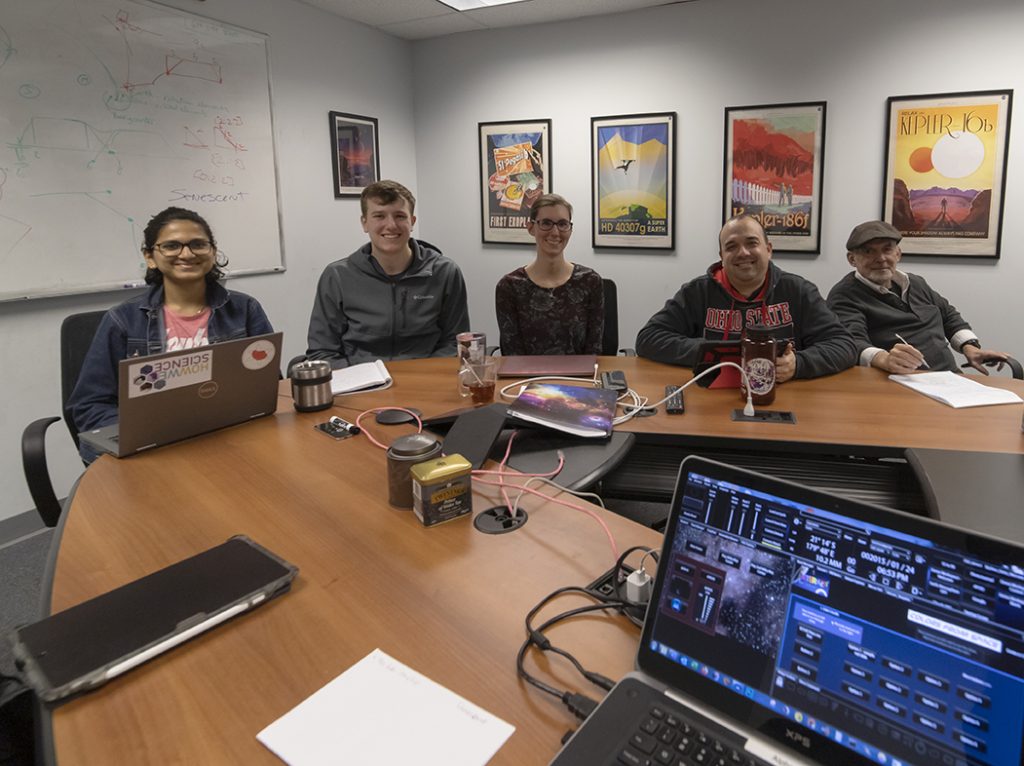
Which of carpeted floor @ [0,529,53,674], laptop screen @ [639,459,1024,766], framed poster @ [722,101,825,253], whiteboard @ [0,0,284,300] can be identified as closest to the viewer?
laptop screen @ [639,459,1024,766]

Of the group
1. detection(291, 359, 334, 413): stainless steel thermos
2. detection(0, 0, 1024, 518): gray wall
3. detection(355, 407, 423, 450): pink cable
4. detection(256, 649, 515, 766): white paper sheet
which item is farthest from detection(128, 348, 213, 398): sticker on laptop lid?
detection(0, 0, 1024, 518): gray wall

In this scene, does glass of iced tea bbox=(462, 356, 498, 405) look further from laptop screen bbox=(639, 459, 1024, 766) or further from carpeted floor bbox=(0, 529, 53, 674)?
carpeted floor bbox=(0, 529, 53, 674)

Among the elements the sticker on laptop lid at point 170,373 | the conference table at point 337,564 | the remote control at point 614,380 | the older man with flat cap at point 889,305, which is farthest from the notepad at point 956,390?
→ the sticker on laptop lid at point 170,373

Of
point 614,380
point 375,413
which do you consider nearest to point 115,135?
point 375,413

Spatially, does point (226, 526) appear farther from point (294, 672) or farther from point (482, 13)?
point (482, 13)

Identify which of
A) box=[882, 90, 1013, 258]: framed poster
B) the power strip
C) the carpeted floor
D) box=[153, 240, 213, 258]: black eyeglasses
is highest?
box=[882, 90, 1013, 258]: framed poster

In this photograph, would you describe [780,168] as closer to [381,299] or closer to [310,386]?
[381,299]

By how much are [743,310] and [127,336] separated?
220 cm

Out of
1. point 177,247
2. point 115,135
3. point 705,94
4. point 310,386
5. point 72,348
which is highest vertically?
point 705,94

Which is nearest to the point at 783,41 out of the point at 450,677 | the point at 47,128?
the point at 47,128

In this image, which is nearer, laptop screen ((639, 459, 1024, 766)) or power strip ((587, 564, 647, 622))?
laptop screen ((639, 459, 1024, 766))

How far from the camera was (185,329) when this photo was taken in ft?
7.48

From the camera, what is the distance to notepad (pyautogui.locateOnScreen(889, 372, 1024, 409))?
1.80 metres

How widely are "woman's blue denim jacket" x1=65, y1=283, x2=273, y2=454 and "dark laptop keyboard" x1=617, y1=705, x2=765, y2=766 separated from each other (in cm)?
171
